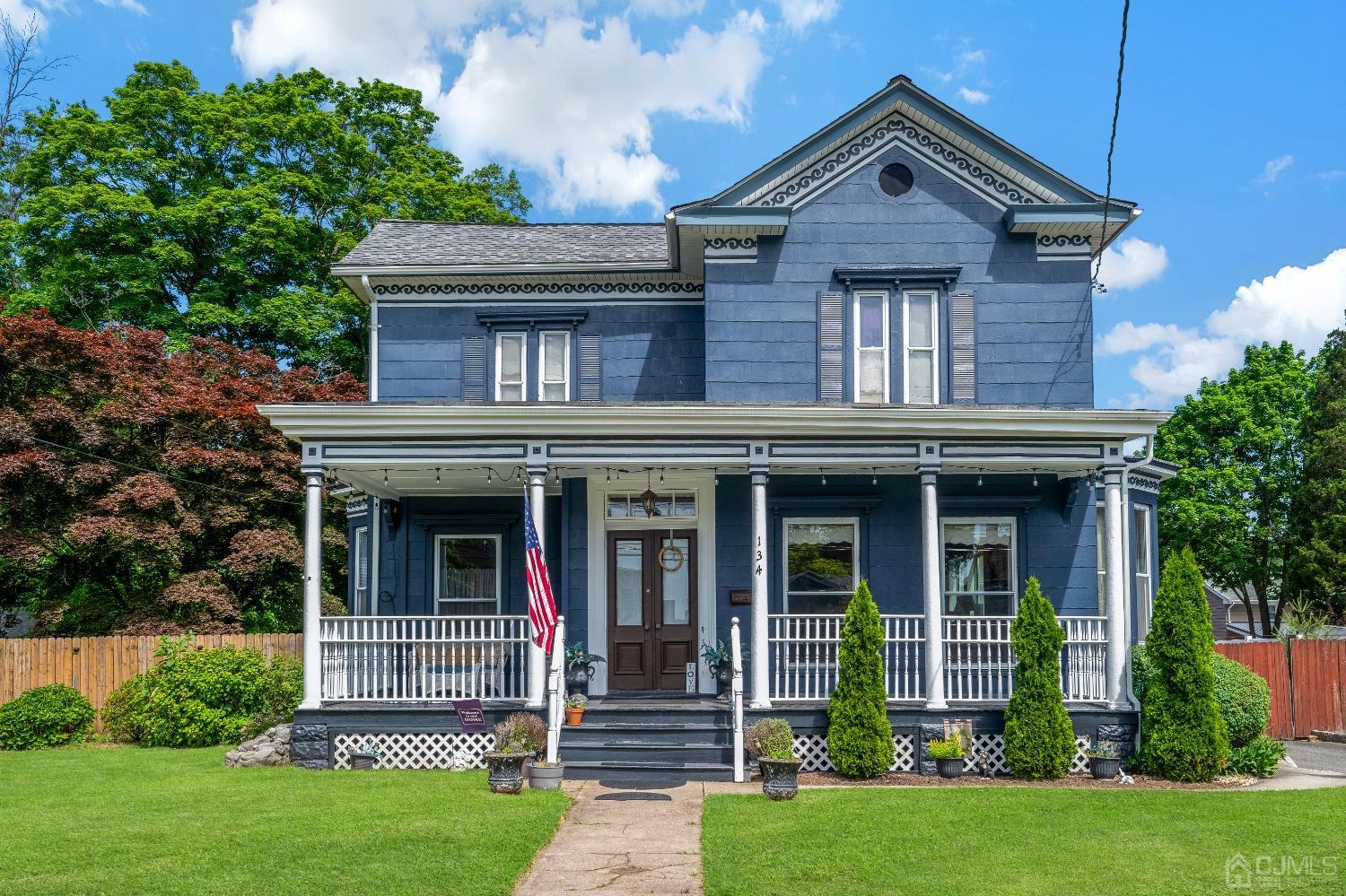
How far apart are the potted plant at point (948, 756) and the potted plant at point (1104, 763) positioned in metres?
1.41

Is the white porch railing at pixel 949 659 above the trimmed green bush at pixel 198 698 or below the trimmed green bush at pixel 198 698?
above

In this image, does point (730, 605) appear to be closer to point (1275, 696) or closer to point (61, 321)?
point (1275, 696)

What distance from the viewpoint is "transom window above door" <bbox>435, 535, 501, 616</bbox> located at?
15.9m

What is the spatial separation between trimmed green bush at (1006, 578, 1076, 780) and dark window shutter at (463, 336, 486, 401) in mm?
7970

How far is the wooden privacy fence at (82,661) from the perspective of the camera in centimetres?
1600

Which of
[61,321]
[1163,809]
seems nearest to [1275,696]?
[1163,809]

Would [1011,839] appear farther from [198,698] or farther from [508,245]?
[508,245]

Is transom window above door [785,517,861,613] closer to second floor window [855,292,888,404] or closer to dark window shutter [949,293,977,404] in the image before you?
second floor window [855,292,888,404]

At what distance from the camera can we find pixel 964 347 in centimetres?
1455

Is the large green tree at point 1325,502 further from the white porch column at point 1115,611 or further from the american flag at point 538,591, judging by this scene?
the american flag at point 538,591

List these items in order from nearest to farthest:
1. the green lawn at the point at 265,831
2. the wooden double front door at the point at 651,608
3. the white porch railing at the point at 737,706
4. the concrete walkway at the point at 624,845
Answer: the green lawn at the point at 265,831 → the concrete walkway at the point at 624,845 → the white porch railing at the point at 737,706 → the wooden double front door at the point at 651,608

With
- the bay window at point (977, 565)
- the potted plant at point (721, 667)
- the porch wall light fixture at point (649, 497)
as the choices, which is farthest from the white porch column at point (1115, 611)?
the porch wall light fixture at point (649, 497)

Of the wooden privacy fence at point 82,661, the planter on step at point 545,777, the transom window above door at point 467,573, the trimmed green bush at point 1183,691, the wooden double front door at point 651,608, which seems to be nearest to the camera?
the planter on step at point 545,777

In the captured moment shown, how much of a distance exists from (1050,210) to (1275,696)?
8.48 m
